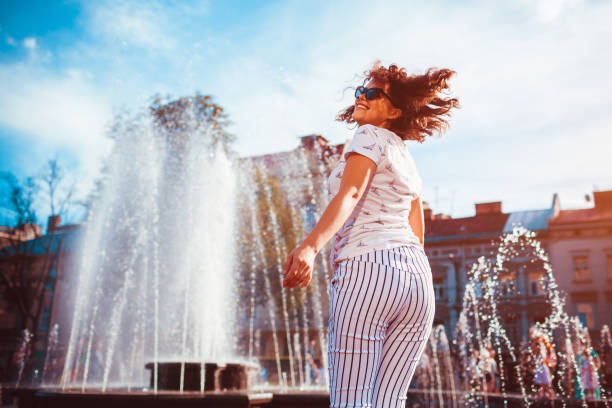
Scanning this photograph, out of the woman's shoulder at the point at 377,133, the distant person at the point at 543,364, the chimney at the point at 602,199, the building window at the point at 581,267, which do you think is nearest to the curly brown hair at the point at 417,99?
the woman's shoulder at the point at 377,133

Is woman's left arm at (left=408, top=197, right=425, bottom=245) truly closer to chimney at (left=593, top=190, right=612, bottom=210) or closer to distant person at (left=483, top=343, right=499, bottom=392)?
distant person at (left=483, top=343, right=499, bottom=392)

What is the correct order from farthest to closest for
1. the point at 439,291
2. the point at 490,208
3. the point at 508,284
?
the point at 490,208
the point at 439,291
the point at 508,284

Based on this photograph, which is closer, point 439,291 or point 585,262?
point 585,262

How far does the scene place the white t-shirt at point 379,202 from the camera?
153 centimetres

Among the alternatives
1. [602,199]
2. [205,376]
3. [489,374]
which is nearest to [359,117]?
[205,376]

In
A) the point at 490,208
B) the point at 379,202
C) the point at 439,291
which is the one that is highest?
the point at 490,208

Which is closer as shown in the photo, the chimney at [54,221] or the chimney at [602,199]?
the chimney at [54,221]

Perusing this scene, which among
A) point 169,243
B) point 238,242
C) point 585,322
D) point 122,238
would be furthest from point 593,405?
point 585,322

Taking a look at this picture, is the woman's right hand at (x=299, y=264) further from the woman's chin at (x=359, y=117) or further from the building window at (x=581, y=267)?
the building window at (x=581, y=267)

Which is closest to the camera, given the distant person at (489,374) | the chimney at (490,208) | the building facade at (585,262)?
the distant person at (489,374)

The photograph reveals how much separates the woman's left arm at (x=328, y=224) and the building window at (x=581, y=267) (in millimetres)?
35389

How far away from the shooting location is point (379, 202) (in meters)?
1.60

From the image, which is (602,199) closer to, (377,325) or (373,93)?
(373,93)

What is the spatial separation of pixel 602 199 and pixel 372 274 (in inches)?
1574
